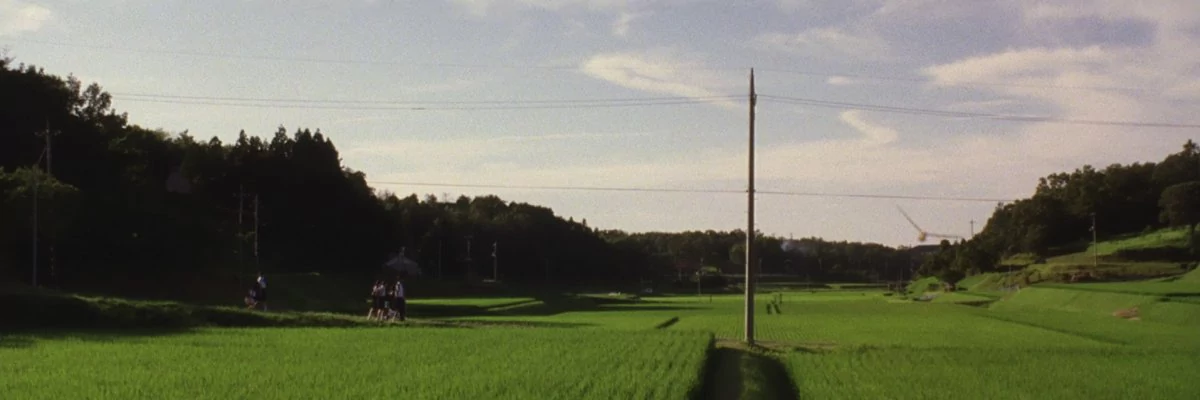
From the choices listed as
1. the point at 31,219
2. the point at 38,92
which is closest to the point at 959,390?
the point at 31,219

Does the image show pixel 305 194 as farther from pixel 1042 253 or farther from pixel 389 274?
pixel 1042 253

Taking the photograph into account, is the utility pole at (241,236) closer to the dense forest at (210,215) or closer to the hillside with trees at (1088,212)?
the dense forest at (210,215)

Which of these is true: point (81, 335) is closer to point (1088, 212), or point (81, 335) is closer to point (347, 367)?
point (347, 367)

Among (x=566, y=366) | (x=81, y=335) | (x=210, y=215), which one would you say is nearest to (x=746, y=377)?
(x=566, y=366)

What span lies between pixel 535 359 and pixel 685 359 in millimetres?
2899

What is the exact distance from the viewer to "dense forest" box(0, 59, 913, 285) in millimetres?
48688

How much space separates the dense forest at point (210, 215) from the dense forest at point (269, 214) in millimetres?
93

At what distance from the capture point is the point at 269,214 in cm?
8456

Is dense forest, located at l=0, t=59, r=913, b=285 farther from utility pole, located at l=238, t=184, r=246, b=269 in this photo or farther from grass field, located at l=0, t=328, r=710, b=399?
grass field, located at l=0, t=328, r=710, b=399

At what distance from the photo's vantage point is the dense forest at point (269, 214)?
49781 mm

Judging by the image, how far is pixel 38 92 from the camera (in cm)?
5181

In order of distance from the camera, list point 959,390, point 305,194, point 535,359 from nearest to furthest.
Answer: point 959,390
point 535,359
point 305,194

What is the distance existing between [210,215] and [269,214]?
10.6 m

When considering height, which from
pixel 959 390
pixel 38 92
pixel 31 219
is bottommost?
pixel 959 390
